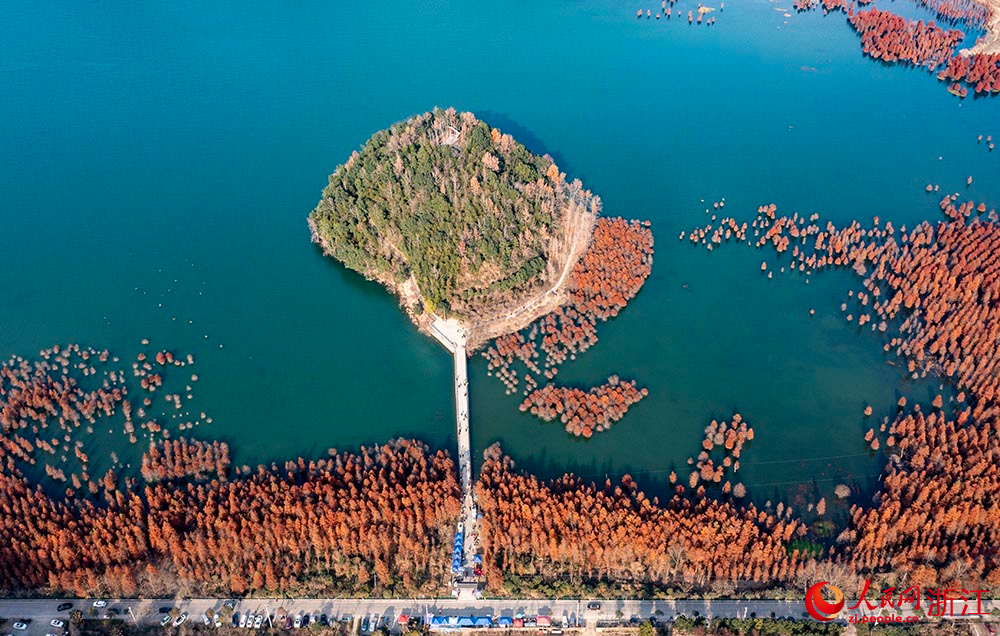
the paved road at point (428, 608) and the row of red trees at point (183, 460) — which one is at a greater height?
the row of red trees at point (183, 460)

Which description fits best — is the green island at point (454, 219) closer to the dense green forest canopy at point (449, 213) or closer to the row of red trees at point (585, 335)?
the dense green forest canopy at point (449, 213)

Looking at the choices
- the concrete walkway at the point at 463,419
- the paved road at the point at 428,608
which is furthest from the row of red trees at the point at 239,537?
the concrete walkway at the point at 463,419

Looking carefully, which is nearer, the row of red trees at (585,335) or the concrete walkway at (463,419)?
the concrete walkway at (463,419)

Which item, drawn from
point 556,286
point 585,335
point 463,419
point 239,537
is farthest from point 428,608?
point 556,286

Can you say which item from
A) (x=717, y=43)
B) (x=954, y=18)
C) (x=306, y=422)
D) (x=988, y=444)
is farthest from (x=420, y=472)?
(x=954, y=18)

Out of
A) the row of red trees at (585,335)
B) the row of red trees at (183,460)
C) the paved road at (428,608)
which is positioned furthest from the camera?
the row of red trees at (585,335)

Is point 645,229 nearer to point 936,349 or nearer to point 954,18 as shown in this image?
point 936,349

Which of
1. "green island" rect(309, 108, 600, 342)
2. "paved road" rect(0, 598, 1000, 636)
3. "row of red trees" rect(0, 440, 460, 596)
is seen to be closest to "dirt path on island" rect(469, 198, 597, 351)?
"green island" rect(309, 108, 600, 342)

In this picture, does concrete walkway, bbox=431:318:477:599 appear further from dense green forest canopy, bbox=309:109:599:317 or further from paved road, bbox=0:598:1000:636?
paved road, bbox=0:598:1000:636
